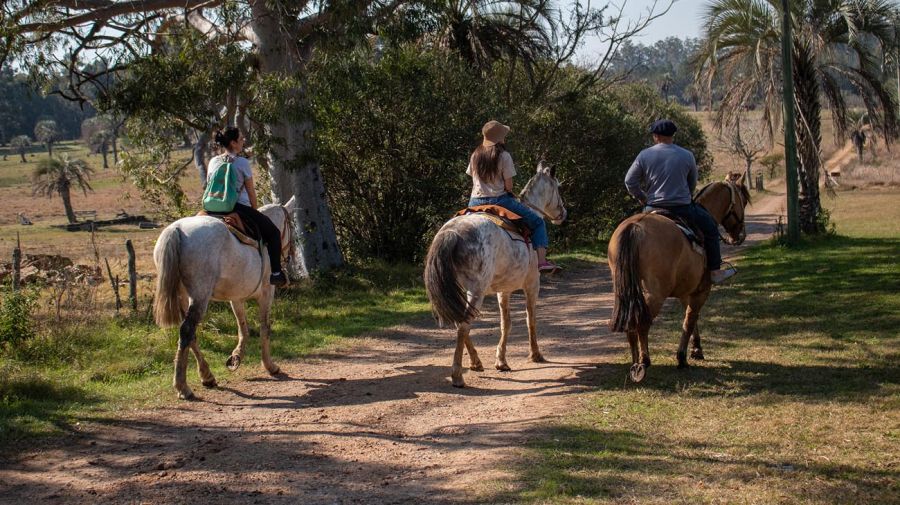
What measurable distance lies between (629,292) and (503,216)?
1.64m

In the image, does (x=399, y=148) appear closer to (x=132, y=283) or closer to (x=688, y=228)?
(x=132, y=283)

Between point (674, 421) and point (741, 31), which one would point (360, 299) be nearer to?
point (674, 421)

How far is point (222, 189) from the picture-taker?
8719mm

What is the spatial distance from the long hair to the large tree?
6.20 meters

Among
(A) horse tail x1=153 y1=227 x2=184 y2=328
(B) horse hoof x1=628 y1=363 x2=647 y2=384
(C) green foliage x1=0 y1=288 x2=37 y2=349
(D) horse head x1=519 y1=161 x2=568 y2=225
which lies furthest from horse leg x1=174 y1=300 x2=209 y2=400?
(B) horse hoof x1=628 y1=363 x2=647 y2=384

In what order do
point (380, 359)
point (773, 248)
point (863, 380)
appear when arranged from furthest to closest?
point (773, 248), point (380, 359), point (863, 380)

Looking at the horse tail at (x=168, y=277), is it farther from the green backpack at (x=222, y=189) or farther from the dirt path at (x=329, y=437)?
the dirt path at (x=329, y=437)

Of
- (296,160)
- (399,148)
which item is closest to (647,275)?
(296,160)

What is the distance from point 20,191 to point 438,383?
274 feet

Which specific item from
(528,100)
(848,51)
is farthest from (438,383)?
(848,51)

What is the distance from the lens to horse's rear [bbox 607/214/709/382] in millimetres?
7891

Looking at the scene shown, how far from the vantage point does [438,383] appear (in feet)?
28.3

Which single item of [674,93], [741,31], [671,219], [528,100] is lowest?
[671,219]

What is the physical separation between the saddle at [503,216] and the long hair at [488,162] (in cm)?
32
